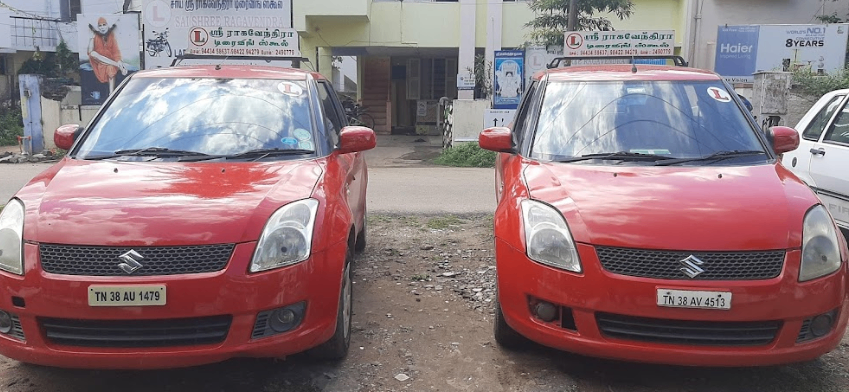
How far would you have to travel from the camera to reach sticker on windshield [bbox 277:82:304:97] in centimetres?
470

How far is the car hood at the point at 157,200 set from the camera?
10.2ft

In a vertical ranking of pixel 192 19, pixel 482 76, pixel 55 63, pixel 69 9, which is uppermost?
pixel 69 9

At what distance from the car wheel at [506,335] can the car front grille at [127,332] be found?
1508mm

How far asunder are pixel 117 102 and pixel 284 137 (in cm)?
124

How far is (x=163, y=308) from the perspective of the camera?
9.84 ft

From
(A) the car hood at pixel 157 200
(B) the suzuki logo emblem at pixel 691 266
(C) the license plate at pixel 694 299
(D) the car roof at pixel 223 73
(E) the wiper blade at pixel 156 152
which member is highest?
(D) the car roof at pixel 223 73

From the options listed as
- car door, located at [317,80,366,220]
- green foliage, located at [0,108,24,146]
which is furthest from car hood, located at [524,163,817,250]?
green foliage, located at [0,108,24,146]

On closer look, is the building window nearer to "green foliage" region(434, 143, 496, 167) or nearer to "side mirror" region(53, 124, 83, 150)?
"green foliage" region(434, 143, 496, 167)

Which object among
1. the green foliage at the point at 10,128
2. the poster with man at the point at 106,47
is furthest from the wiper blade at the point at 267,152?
Result: the green foliage at the point at 10,128

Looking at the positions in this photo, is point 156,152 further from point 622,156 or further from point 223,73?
point 622,156

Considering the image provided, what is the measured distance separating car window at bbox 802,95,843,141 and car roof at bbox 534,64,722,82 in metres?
1.90

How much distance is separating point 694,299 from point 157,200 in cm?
259

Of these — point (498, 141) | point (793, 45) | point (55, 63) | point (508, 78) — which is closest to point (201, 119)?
point (498, 141)

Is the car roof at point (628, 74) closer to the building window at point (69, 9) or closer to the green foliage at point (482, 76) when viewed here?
the green foliage at point (482, 76)
